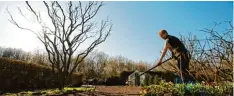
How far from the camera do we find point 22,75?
17.1 metres

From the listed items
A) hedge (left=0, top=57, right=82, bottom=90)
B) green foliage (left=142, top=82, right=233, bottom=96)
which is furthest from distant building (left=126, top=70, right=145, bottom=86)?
hedge (left=0, top=57, right=82, bottom=90)

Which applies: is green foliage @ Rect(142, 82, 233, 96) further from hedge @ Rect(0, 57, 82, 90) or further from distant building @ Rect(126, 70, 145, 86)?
hedge @ Rect(0, 57, 82, 90)

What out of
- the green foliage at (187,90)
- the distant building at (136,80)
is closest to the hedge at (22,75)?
the distant building at (136,80)

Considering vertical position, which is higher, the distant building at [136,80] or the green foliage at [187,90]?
the distant building at [136,80]

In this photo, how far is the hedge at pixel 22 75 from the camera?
15.1 metres

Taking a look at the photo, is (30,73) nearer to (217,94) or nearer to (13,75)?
(13,75)

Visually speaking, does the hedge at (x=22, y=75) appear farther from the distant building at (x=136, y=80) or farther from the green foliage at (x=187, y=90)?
the green foliage at (x=187, y=90)

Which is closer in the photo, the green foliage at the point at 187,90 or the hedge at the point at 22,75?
the green foliage at the point at 187,90

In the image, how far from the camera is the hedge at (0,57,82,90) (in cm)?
1514

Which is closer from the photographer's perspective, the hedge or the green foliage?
the green foliage

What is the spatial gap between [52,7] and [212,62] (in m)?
13.5

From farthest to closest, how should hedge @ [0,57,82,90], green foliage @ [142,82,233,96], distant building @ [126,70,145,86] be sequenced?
1. hedge @ [0,57,82,90]
2. distant building @ [126,70,145,86]
3. green foliage @ [142,82,233,96]

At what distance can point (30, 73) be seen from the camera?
18.0 meters

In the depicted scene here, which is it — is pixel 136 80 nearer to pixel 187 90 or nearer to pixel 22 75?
pixel 187 90
